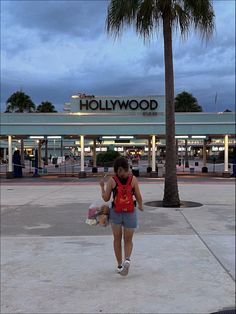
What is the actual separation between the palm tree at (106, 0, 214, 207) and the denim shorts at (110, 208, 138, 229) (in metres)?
9.59

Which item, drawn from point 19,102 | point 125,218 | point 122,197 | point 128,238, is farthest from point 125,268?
point 19,102

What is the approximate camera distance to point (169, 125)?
16.1 metres

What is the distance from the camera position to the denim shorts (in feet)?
20.8

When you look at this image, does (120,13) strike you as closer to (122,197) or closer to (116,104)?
(122,197)

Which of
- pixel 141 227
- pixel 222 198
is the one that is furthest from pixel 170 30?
pixel 141 227

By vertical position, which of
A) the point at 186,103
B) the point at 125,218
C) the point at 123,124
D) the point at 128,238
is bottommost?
the point at 128,238

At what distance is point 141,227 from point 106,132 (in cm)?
2118

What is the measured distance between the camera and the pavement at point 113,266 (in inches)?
227

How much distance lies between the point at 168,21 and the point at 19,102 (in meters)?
66.7

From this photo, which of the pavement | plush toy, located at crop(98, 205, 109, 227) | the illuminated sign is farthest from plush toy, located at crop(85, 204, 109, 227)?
the illuminated sign

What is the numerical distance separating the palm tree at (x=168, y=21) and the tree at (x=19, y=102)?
66.2 m

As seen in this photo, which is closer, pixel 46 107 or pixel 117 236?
pixel 117 236

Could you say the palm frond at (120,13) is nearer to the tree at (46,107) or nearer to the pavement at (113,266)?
the pavement at (113,266)

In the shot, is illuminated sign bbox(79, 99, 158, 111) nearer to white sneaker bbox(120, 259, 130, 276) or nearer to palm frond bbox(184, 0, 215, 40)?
palm frond bbox(184, 0, 215, 40)
